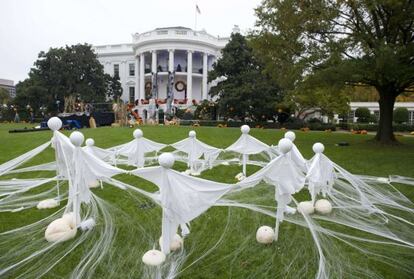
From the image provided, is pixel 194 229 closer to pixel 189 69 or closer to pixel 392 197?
pixel 392 197

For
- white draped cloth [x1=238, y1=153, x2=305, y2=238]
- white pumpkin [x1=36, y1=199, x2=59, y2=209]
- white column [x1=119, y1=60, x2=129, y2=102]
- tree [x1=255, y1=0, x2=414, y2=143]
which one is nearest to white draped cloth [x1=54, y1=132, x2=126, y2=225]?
white pumpkin [x1=36, y1=199, x2=59, y2=209]

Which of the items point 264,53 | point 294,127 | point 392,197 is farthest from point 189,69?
point 392,197

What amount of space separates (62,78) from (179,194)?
4932 cm

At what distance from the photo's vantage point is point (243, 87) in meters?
34.8

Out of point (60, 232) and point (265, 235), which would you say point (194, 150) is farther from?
point (60, 232)

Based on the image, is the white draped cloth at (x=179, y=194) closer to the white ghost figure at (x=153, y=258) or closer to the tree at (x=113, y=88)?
the white ghost figure at (x=153, y=258)

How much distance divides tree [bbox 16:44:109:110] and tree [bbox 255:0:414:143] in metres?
35.6

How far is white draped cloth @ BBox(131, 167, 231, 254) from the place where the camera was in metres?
4.04

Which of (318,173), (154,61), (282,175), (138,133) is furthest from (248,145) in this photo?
(154,61)

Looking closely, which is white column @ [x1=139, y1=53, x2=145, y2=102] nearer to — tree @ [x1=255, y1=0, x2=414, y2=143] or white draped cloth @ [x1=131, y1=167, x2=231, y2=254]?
tree @ [x1=255, y1=0, x2=414, y2=143]

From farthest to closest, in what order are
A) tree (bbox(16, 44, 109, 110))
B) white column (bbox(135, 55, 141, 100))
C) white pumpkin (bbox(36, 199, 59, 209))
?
white column (bbox(135, 55, 141, 100)), tree (bbox(16, 44, 109, 110)), white pumpkin (bbox(36, 199, 59, 209))

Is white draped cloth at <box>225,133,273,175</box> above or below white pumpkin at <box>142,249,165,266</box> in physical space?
above

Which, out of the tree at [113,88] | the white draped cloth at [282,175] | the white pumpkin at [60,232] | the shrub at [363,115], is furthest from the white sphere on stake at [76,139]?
the tree at [113,88]

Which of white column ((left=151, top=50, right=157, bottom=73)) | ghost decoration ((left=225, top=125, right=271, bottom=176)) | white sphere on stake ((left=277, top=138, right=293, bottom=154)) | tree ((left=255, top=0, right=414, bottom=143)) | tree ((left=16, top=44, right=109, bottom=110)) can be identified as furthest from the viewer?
white column ((left=151, top=50, right=157, bottom=73))
